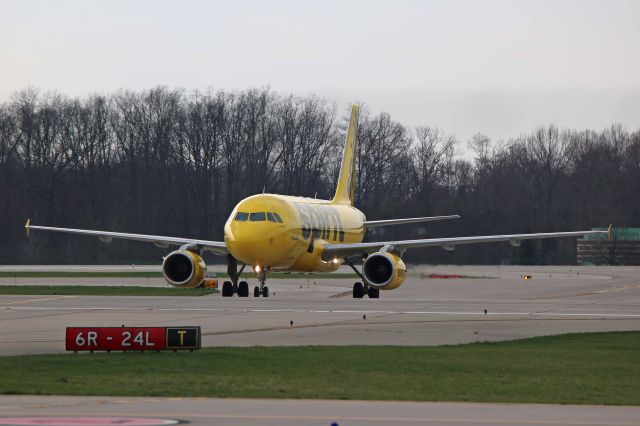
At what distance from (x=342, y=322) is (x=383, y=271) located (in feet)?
44.5

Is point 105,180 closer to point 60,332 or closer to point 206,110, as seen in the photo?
point 206,110

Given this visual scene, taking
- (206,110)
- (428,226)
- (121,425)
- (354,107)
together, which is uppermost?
(206,110)

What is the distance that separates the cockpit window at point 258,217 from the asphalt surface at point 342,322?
3057 mm

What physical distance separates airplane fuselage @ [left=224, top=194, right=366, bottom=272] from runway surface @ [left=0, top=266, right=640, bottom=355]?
150cm

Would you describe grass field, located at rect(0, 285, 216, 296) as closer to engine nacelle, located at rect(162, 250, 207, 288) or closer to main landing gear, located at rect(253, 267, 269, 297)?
engine nacelle, located at rect(162, 250, 207, 288)

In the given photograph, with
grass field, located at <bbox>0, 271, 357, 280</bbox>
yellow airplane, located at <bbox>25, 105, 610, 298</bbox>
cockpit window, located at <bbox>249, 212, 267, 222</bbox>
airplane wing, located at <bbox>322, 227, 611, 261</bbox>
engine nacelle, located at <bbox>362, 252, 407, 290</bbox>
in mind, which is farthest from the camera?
grass field, located at <bbox>0, 271, 357, 280</bbox>

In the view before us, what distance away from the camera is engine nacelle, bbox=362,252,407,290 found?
49312 mm

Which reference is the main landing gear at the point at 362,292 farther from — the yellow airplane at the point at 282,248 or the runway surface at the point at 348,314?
the runway surface at the point at 348,314

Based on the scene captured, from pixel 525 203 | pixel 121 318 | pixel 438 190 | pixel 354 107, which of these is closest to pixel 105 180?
pixel 438 190

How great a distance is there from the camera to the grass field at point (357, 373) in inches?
780

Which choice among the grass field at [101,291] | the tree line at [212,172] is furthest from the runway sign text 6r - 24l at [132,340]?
the tree line at [212,172]

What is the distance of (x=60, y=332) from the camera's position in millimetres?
32188

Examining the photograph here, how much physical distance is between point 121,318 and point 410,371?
51.5 feet

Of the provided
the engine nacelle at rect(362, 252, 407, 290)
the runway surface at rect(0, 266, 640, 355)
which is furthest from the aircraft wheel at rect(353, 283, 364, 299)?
the engine nacelle at rect(362, 252, 407, 290)
